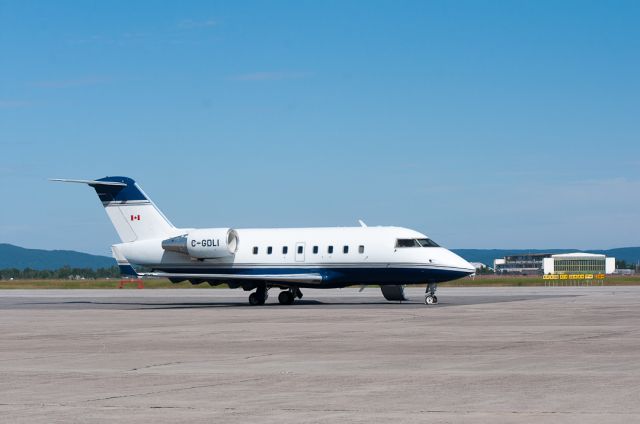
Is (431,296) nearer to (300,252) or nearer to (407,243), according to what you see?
(407,243)

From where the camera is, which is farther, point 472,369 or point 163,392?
point 472,369

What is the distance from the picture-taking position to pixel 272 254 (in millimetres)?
48281

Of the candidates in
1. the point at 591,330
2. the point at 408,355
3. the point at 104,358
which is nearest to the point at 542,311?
the point at 591,330

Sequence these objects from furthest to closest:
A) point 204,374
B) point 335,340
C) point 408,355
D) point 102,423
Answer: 1. point 335,340
2. point 408,355
3. point 204,374
4. point 102,423

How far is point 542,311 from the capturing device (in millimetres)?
36938

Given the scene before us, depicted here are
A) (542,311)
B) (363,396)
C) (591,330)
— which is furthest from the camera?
(542,311)

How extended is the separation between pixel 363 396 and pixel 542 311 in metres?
23.7

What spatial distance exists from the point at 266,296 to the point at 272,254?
1997 millimetres

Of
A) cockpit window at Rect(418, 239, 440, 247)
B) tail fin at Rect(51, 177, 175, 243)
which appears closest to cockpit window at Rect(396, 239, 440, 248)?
cockpit window at Rect(418, 239, 440, 247)

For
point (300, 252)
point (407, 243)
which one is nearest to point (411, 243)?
point (407, 243)

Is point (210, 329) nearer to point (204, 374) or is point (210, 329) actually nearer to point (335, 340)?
point (335, 340)

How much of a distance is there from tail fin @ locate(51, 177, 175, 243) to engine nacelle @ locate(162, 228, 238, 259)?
76.4 inches

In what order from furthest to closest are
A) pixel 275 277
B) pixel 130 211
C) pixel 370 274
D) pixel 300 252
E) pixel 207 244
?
1. pixel 130 211
2. pixel 207 244
3. pixel 300 252
4. pixel 275 277
5. pixel 370 274

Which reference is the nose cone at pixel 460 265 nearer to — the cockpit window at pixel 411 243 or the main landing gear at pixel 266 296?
the cockpit window at pixel 411 243
